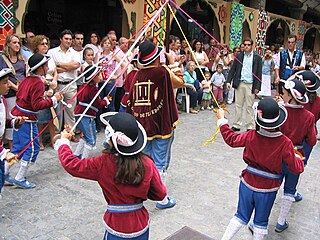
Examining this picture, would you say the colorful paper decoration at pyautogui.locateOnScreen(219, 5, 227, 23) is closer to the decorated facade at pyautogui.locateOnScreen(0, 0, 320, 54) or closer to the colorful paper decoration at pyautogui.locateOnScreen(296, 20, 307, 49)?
the decorated facade at pyautogui.locateOnScreen(0, 0, 320, 54)

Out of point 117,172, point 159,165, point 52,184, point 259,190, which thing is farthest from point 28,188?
point 259,190

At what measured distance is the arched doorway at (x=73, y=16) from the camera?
995 centimetres

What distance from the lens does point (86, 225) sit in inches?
137

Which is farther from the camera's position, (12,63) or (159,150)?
(12,63)

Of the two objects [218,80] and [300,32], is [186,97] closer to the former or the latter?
[218,80]

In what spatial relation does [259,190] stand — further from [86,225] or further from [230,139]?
[86,225]

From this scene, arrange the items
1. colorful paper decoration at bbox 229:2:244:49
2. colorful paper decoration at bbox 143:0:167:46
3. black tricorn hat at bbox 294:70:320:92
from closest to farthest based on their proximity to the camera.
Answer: black tricorn hat at bbox 294:70:320:92, colorful paper decoration at bbox 143:0:167:46, colorful paper decoration at bbox 229:2:244:49

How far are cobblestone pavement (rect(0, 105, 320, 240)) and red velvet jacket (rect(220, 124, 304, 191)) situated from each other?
2.86ft

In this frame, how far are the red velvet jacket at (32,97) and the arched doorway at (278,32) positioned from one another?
47.7 feet

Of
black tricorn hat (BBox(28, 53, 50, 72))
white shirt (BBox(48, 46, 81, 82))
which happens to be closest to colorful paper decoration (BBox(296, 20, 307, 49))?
white shirt (BBox(48, 46, 81, 82))

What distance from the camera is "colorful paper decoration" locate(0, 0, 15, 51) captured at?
5793 mm

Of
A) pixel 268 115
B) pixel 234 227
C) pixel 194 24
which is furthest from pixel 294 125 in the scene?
pixel 194 24

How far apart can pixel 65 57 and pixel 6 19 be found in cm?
120

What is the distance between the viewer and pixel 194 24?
13141 millimetres
